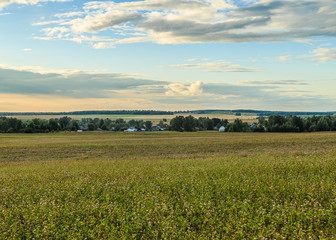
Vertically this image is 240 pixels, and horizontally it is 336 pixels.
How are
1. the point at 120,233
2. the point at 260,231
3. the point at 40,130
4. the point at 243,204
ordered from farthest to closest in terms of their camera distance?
the point at 40,130 < the point at 243,204 < the point at 120,233 < the point at 260,231

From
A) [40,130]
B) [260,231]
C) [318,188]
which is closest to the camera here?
[260,231]

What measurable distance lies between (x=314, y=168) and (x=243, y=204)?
8249 millimetres

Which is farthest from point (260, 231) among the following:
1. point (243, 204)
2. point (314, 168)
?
point (314, 168)

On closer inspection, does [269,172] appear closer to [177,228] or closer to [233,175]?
[233,175]

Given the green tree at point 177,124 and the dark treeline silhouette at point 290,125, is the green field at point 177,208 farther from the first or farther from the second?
the green tree at point 177,124

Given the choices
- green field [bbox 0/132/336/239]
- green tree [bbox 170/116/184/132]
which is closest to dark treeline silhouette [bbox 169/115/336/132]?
green tree [bbox 170/116/184/132]

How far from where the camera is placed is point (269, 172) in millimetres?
15766

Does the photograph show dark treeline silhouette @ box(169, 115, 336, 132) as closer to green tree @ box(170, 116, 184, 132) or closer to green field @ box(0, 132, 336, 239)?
green tree @ box(170, 116, 184, 132)

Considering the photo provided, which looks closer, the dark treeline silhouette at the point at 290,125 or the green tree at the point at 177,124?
the dark treeline silhouette at the point at 290,125

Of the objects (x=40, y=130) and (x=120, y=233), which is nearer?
(x=120, y=233)

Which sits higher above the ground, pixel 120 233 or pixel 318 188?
pixel 318 188

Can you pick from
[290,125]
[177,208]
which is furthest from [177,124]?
[177,208]

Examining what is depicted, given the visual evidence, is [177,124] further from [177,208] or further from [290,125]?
[177,208]

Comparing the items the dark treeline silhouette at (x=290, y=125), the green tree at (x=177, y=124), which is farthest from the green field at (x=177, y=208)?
the green tree at (x=177, y=124)
